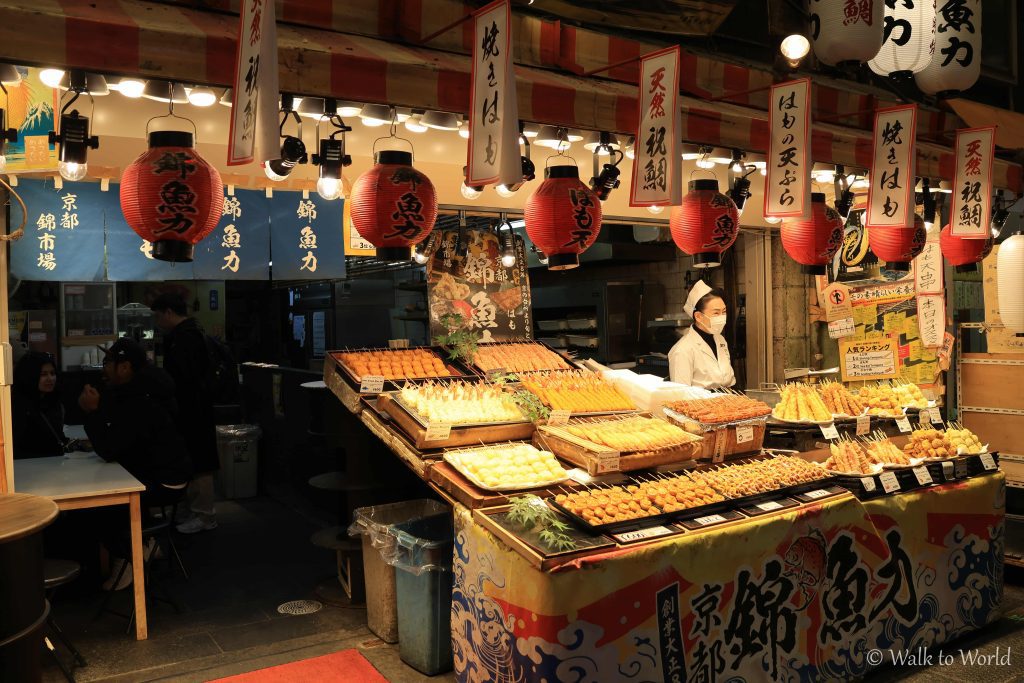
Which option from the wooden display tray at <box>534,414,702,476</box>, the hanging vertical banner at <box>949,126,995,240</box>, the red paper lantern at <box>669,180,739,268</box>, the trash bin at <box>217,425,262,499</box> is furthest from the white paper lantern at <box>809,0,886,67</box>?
the trash bin at <box>217,425,262,499</box>

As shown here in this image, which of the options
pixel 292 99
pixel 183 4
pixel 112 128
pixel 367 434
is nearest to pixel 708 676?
pixel 367 434

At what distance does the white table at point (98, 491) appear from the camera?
5684 mm

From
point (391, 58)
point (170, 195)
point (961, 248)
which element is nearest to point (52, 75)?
point (170, 195)

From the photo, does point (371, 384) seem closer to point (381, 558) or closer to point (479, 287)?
point (381, 558)

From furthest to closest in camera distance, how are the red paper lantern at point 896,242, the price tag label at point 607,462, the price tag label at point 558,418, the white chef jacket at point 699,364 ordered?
the white chef jacket at point 699,364 < the red paper lantern at point 896,242 < the price tag label at point 558,418 < the price tag label at point 607,462

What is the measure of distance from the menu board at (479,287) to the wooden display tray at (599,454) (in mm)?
2662

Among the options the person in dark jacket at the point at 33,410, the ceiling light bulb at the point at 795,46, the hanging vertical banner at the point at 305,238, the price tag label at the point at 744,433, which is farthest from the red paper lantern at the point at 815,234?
the person in dark jacket at the point at 33,410

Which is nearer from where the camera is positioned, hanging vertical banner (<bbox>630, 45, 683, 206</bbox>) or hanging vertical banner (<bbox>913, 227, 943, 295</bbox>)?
hanging vertical banner (<bbox>630, 45, 683, 206</bbox>)

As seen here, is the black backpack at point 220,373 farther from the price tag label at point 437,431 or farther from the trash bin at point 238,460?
the price tag label at point 437,431

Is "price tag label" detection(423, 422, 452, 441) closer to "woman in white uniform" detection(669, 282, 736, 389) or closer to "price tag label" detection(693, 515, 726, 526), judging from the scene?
"price tag label" detection(693, 515, 726, 526)

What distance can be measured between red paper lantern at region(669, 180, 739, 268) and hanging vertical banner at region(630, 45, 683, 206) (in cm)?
66

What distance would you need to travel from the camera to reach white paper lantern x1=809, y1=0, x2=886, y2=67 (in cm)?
597

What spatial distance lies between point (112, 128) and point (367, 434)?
11.2ft

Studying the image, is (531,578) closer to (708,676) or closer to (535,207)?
(708,676)
